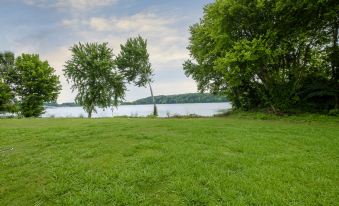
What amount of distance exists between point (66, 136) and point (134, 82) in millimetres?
30753

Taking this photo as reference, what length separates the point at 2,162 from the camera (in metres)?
7.52

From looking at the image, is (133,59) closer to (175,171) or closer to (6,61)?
(6,61)

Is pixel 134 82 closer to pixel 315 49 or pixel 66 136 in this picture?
pixel 315 49

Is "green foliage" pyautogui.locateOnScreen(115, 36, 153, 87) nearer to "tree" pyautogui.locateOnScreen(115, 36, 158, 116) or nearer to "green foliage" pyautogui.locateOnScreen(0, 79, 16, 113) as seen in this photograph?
"tree" pyautogui.locateOnScreen(115, 36, 158, 116)

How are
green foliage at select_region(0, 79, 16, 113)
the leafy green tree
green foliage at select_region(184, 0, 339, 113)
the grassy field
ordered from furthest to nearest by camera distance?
the leafy green tree → green foliage at select_region(0, 79, 16, 113) → green foliage at select_region(184, 0, 339, 113) → the grassy field

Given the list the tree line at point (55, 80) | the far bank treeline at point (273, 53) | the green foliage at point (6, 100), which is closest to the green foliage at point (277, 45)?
the far bank treeline at point (273, 53)

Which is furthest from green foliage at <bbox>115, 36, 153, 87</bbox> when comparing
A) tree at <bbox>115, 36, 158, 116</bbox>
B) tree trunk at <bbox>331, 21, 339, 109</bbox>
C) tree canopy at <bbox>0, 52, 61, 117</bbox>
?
tree trunk at <bbox>331, 21, 339, 109</bbox>

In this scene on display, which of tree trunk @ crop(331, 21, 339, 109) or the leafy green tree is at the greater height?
the leafy green tree

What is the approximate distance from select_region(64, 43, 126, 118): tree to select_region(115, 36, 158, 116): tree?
411 cm

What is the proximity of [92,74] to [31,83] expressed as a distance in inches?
350

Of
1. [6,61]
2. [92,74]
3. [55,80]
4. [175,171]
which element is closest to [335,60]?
[175,171]

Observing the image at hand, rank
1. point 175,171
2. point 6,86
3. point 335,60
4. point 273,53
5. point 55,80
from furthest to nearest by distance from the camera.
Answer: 1. point 55,80
2. point 6,86
3. point 335,60
4. point 273,53
5. point 175,171

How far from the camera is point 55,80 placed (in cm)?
3684

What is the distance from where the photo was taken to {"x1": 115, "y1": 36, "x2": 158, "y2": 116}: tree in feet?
131
